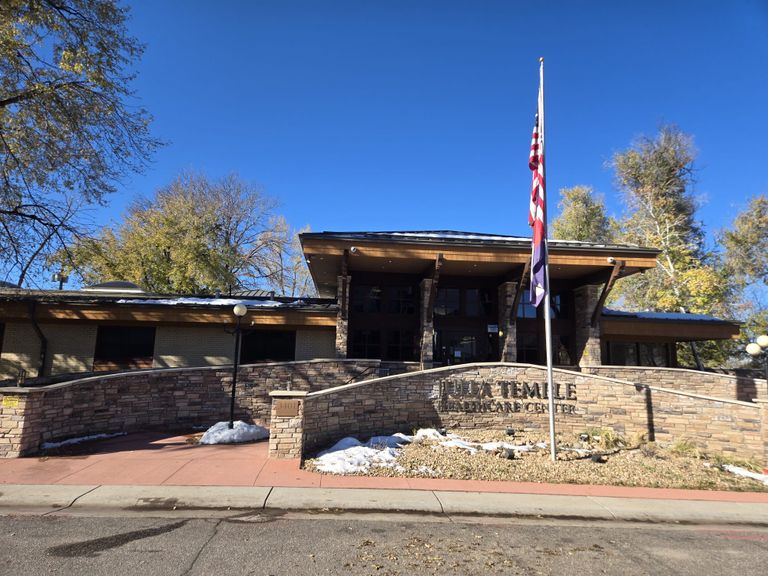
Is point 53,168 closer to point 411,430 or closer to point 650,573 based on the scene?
point 411,430

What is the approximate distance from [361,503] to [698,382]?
1592 centimetres

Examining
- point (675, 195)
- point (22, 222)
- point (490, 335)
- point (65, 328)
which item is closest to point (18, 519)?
point (22, 222)

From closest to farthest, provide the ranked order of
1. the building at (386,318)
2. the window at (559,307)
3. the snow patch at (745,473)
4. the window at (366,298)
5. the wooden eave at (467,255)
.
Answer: the snow patch at (745,473)
the building at (386,318)
the wooden eave at (467,255)
the window at (366,298)
the window at (559,307)

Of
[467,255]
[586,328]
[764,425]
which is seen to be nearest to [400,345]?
[467,255]

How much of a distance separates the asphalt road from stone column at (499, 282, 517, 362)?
12.9 meters

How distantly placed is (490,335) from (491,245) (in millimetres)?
5009

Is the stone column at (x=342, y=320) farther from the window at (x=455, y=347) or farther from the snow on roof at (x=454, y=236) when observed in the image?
the window at (x=455, y=347)

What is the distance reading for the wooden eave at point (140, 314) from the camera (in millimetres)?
16562

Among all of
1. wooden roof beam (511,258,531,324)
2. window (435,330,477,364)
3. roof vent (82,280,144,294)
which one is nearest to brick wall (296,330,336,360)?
window (435,330,477,364)

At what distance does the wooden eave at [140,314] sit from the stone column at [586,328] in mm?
12508

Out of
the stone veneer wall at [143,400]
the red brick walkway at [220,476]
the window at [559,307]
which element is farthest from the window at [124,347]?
the window at [559,307]

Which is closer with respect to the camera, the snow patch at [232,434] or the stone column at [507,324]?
the snow patch at [232,434]

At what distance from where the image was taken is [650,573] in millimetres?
4734

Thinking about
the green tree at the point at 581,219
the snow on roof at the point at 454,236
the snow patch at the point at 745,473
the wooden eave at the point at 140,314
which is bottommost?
the snow patch at the point at 745,473
